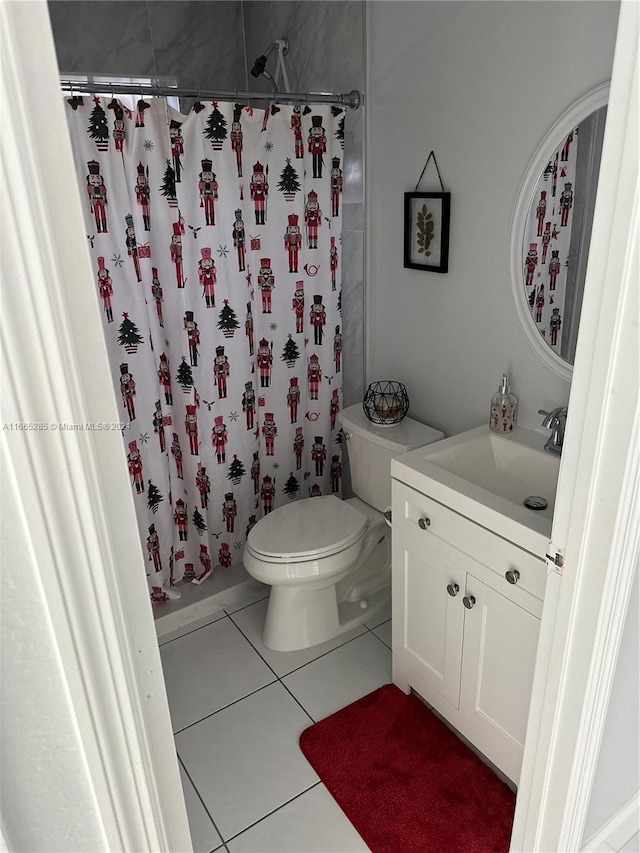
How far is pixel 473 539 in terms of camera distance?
1.62 m

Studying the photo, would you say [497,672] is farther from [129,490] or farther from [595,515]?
[129,490]

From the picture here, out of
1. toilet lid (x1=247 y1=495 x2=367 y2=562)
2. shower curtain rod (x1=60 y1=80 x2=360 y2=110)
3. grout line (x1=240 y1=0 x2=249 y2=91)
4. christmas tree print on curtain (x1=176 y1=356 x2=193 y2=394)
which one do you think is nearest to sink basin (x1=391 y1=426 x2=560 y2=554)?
toilet lid (x1=247 y1=495 x2=367 y2=562)

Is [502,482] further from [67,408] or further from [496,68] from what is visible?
[67,408]

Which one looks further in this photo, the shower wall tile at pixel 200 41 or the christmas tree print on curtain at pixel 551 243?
the shower wall tile at pixel 200 41

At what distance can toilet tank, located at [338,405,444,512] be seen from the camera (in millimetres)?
2195

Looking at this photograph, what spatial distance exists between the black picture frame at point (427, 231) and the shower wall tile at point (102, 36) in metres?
1.26

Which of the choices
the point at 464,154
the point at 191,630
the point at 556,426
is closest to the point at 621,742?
the point at 556,426

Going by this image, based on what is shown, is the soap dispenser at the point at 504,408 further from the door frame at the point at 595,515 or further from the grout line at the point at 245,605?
the grout line at the point at 245,605

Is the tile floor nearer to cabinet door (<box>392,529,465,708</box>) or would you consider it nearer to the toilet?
the toilet

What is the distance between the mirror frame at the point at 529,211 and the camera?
1.61 m

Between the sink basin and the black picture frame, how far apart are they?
0.60 meters

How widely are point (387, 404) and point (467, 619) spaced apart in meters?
0.88

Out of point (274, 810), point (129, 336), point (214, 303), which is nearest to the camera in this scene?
point (274, 810)

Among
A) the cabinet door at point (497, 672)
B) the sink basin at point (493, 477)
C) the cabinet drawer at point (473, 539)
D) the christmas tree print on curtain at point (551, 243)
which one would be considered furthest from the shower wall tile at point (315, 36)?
the cabinet door at point (497, 672)
